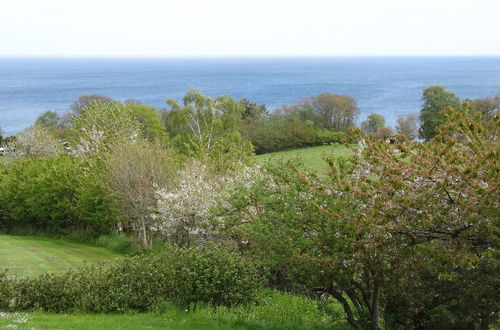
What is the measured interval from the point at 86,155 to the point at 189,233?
15.5 metres

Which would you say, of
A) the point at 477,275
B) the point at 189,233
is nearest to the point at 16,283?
the point at 189,233

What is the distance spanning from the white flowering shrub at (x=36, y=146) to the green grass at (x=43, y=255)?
57.5 feet

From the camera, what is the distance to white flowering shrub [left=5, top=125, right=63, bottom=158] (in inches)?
1838

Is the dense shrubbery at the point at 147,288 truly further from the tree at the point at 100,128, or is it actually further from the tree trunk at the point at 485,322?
the tree at the point at 100,128

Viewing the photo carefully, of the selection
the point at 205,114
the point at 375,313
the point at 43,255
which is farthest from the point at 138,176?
the point at 205,114

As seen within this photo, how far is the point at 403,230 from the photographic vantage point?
9.79 meters

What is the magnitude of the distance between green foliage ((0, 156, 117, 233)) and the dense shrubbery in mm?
12452

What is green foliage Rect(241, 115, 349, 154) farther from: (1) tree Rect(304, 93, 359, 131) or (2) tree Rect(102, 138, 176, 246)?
(2) tree Rect(102, 138, 176, 246)

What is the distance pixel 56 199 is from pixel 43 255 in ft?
→ 19.8

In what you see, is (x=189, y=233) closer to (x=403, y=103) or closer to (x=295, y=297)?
(x=295, y=297)

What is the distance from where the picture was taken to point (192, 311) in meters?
14.2

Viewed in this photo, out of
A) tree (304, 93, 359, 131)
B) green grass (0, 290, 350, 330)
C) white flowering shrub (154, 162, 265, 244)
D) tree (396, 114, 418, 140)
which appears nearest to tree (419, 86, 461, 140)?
tree (396, 114, 418, 140)

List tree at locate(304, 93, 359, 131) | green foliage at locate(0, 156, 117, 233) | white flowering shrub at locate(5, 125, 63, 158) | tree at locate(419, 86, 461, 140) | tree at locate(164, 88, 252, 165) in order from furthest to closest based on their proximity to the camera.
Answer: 1. tree at locate(304, 93, 359, 131)
2. tree at locate(419, 86, 461, 140)
3. tree at locate(164, 88, 252, 165)
4. white flowering shrub at locate(5, 125, 63, 158)
5. green foliage at locate(0, 156, 117, 233)

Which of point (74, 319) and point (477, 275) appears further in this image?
point (74, 319)
